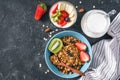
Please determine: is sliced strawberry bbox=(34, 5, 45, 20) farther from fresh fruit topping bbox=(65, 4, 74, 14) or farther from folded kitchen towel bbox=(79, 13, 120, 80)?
folded kitchen towel bbox=(79, 13, 120, 80)

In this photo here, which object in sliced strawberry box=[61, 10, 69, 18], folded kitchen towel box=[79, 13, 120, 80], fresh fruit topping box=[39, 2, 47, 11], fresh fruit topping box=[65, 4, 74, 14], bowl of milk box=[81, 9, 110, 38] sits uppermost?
fresh fruit topping box=[39, 2, 47, 11]

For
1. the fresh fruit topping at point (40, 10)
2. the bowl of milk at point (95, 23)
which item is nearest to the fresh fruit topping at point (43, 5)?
the fresh fruit topping at point (40, 10)

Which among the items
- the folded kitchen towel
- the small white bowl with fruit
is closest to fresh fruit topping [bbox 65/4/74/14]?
the small white bowl with fruit

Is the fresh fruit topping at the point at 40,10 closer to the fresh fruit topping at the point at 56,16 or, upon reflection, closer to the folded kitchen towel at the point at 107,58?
the fresh fruit topping at the point at 56,16

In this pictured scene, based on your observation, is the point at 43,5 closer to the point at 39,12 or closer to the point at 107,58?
the point at 39,12

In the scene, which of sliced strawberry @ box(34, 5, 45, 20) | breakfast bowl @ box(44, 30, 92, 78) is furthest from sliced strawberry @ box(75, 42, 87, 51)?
sliced strawberry @ box(34, 5, 45, 20)

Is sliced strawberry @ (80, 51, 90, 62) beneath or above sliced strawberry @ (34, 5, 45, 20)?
beneath

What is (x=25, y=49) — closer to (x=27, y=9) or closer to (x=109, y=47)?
(x=27, y=9)
